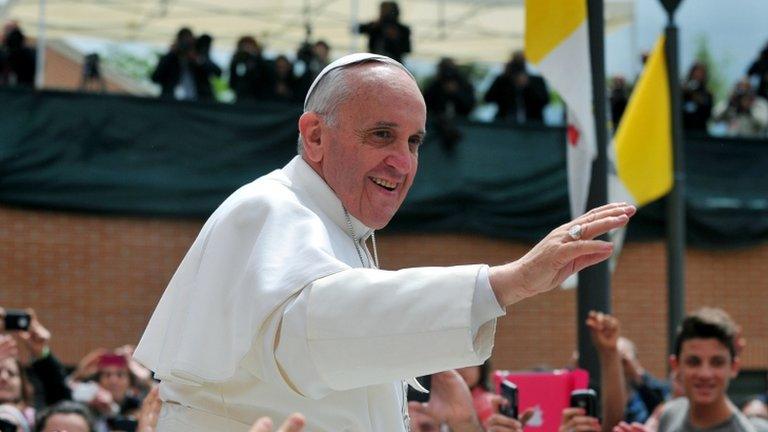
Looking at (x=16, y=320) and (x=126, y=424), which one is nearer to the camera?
(x=126, y=424)

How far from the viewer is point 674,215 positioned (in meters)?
9.47

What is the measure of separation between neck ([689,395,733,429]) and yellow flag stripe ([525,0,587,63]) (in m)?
1.97

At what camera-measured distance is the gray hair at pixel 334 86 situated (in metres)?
2.99

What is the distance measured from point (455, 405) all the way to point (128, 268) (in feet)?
37.6

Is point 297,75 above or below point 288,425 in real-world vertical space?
below

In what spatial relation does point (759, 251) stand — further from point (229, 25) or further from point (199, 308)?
point (199, 308)

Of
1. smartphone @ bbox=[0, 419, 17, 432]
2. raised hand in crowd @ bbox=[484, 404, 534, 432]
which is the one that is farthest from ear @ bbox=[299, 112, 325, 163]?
smartphone @ bbox=[0, 419, 17, 432]

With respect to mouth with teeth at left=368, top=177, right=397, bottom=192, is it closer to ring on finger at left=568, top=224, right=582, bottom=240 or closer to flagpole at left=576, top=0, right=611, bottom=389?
ring on finger at left=568, top=224, right=582, bottom=240

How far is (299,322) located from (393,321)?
197mm

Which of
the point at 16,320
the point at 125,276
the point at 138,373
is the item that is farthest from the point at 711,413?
the point at 125,276

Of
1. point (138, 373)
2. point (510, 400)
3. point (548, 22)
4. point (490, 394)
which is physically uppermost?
point (548, 22)

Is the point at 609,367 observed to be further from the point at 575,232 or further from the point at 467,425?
the point at 575,232

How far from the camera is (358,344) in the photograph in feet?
8.37

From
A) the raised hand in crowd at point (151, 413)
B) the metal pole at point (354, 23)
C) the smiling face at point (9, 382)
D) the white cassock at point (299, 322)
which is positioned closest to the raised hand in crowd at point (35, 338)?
the smiling face at point (9, 382)
